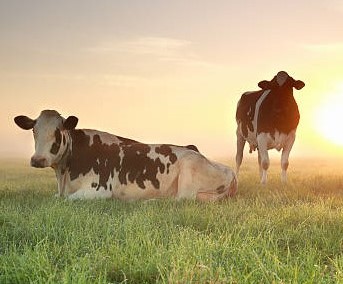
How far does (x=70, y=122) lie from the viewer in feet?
35.1

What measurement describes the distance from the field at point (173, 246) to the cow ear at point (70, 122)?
1.66 metres

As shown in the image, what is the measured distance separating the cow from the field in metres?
5.54

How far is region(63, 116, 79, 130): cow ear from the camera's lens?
10.7 meters

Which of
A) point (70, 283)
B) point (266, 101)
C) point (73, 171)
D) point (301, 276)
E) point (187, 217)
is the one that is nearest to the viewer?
point (70, 283)

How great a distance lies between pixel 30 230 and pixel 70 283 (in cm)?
257

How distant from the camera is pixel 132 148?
36.8 feet

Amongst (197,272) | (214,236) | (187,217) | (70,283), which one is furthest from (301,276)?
(187,217)

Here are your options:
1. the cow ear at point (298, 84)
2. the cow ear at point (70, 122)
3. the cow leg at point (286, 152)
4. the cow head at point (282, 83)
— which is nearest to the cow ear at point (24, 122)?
the cow ear at point (70, 122)

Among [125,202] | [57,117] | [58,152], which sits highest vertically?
[57,117]

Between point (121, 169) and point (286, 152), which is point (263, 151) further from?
point (121, 169)

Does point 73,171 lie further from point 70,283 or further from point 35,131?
point 70,283

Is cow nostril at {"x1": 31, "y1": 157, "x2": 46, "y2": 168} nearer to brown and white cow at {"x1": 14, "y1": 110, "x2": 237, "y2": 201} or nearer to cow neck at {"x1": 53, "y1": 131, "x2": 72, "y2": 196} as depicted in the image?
brown and white cow at {"x1": 14, "y1": 110, "x2": 237, "y2": 201}

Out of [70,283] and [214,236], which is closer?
[70,283]

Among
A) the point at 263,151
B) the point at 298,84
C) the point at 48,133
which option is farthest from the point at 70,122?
the point at 298,84
